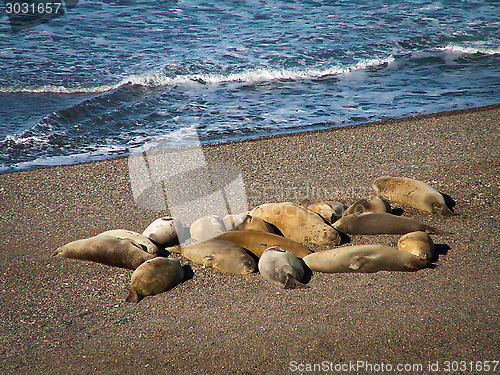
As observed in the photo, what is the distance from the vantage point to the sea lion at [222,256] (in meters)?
3.33

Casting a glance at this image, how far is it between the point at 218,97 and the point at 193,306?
6271 millimetres

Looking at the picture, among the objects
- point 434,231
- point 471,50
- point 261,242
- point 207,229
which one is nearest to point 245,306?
point 261,242

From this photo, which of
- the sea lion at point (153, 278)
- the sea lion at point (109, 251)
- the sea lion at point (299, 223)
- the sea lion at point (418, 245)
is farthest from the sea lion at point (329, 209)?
the sea lion at point (109, 251)

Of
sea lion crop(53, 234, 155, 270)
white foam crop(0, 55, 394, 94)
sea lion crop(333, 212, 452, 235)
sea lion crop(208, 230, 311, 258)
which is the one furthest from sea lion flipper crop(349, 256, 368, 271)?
white foam crop(0, 55, 394, 94)

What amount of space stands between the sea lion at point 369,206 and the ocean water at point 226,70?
311 centimetres

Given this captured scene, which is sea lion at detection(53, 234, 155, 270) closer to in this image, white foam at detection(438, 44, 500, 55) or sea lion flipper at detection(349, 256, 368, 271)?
sea lion flipper at detection(349, 256, 368, 271)

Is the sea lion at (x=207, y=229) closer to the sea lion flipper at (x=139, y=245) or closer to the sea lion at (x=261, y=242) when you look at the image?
the sea lion at (x=261, y=242)

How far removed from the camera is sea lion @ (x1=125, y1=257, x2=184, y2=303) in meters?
3.11

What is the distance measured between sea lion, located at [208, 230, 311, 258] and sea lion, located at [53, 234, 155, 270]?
2.23 feet

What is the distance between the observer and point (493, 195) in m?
4.41

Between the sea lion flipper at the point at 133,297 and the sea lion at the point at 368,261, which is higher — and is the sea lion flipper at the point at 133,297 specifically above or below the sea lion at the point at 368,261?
below

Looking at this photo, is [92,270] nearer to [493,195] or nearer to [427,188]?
[427,188]

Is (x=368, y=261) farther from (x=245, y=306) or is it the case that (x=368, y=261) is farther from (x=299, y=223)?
(x=245, y=306)

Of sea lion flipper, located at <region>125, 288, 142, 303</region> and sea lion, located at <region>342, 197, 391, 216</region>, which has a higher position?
sea lion, located at <region>342, 197, 391, 216</region>
